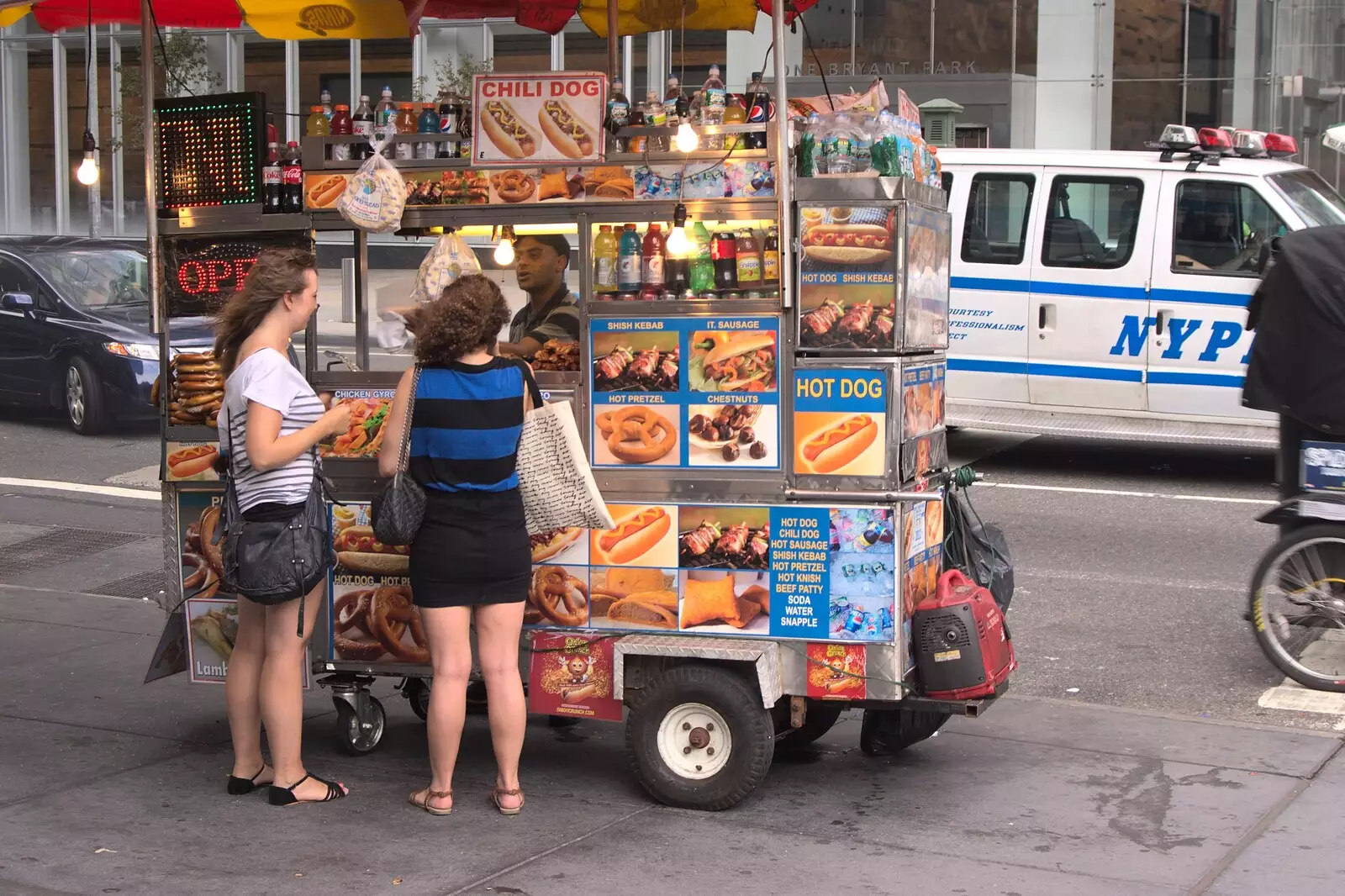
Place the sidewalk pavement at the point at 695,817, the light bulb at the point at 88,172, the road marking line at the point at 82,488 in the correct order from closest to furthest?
the sidewalk pavement at the point at 695,817 → the light bulb at the point at 88,172 → the road marking line at the point at 82,488

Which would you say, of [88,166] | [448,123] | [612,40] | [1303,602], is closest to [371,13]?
[612,40]

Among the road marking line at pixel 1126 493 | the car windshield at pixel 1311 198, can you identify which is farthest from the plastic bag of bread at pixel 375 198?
the car windshield at pixel 1311 198

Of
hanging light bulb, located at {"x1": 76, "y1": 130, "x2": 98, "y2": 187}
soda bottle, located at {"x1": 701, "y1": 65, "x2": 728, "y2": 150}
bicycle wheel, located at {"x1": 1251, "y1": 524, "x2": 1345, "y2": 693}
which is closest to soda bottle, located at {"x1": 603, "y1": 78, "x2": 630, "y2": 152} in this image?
soda bottle, located at {"x1": 701, "y1": 65, "x2": 728, "y2": 150}

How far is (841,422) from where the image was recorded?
526 centimetres

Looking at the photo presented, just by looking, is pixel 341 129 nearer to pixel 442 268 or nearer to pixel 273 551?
pixel 442 268

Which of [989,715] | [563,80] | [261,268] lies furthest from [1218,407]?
[261,268]

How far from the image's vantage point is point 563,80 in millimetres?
5562

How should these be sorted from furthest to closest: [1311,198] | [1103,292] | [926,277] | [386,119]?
[1103,292] < [1311,198] < [386,119] < [926,277]

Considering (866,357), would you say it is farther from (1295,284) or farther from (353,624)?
(1295,284)

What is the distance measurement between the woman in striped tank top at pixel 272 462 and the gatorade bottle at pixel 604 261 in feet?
3.12

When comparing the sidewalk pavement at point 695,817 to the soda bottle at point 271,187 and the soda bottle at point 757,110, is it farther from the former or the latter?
the soda bottle at point 757,110

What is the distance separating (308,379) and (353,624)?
92 cm

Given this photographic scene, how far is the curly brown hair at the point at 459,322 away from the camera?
507 cm

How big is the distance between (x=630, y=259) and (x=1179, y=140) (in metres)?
7.13
